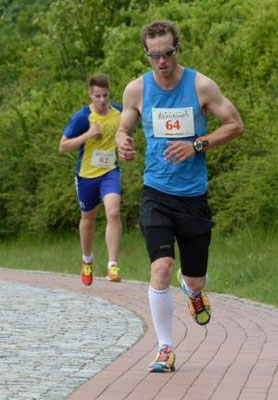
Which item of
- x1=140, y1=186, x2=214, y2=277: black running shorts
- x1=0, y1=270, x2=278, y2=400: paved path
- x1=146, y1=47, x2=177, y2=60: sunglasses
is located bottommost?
x1=0, y1=270, x2=278, y2=400: paved path

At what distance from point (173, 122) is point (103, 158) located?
18.5 ft

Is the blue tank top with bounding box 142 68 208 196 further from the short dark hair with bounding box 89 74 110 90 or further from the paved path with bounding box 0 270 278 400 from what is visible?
the short dark hair with bounding box 89 74 110 90

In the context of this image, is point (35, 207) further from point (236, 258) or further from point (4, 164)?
point (236, 258)

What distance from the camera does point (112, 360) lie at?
8.15 m

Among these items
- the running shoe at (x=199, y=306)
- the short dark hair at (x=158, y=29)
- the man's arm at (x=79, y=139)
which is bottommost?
the running shoe at (x=199, y=306)

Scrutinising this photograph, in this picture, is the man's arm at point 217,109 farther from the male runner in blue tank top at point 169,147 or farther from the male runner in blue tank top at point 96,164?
the male runner in blue tank top at point 96,164

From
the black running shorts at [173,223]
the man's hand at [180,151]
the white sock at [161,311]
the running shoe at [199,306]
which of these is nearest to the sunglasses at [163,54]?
the man's hand at [180,151]

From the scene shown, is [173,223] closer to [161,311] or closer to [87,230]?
[161,311]

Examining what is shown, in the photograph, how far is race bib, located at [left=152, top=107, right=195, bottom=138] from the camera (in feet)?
26.2

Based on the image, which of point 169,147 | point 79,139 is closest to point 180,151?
point 169,147

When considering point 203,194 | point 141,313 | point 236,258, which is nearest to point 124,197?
point 236,258

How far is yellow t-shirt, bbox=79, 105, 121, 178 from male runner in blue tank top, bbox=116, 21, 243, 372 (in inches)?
208

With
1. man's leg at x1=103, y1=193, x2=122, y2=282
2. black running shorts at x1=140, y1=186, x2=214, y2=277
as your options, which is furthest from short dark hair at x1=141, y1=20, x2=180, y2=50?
man's leg at x1=103, y1=193, x2=122, y2=282

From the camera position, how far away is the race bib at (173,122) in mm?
7977
